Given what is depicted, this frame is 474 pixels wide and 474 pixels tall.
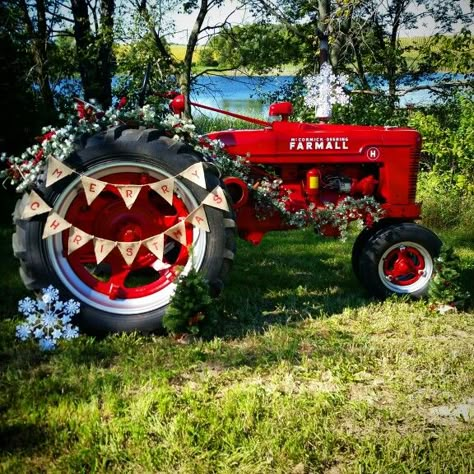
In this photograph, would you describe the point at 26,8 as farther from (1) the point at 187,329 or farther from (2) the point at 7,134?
(1) the point at 187,329

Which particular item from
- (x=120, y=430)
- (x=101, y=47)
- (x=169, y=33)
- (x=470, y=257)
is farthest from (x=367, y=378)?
(x=169, y=33)

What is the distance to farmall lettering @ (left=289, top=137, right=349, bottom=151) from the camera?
413 cm

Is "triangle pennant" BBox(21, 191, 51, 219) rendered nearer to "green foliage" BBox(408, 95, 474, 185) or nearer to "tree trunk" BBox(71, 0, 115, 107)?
"green foliage" BBox(408, 95, 474, 185)

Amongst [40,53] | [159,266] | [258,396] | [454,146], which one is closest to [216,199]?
[159,266]

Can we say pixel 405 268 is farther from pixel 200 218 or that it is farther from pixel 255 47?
pixel 255 47

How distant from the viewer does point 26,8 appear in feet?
34.8

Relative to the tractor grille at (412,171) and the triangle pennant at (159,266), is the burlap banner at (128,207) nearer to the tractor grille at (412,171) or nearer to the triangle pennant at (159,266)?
the triangle pennant at (159,266)

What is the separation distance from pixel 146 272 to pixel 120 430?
2.29 metres

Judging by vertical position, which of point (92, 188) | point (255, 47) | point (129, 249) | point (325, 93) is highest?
point (255, 47)

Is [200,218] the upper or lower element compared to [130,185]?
lower

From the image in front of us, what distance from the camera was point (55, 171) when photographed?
10.9 ft

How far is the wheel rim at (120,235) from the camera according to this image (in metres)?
Result: 3.48

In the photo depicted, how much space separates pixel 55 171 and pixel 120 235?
57cm

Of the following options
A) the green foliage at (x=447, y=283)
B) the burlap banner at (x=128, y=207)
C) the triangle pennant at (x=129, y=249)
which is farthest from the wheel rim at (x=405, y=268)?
the triangle pennant at (x=129, y=249)
